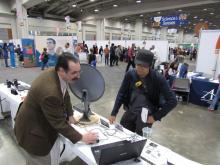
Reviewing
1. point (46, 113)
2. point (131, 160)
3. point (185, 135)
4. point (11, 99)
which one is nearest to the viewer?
point (46, 113)

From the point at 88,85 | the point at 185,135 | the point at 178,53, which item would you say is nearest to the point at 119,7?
the point at 178,53

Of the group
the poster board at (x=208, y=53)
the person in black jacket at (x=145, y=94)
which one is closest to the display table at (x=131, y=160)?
the person in black jacket at (x=145, y=94)

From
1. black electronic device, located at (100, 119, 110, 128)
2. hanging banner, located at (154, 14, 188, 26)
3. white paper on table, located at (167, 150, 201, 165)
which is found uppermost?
hanging banner, located at (154, 14, 188, 26)

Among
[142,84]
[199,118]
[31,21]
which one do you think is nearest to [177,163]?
[142,84]

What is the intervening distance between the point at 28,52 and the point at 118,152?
1089 cm

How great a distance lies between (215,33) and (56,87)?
611cm

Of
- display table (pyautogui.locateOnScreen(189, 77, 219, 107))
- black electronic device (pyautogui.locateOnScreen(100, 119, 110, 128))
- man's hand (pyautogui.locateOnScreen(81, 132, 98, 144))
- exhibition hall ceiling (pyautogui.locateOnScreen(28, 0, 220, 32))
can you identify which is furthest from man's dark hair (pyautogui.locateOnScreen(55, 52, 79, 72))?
exhibition hall ceiling (pyautogui.locateOnScreen(28, 0, 220, 32))

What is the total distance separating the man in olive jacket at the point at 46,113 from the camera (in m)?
1.20

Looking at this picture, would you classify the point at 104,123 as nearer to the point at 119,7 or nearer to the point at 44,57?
the point at 44,57

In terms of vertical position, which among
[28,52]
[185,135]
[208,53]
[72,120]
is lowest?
[185,135]

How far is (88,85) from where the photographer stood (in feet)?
6.11

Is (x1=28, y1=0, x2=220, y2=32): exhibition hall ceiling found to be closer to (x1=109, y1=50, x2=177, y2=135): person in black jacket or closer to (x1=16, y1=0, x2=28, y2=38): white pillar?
(x1=16, y1=0, x2=28, y2=38): white pillar

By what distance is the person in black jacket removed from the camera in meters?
1.70

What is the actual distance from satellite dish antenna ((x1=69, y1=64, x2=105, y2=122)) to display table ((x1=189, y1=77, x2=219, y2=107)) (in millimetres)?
4100
